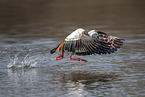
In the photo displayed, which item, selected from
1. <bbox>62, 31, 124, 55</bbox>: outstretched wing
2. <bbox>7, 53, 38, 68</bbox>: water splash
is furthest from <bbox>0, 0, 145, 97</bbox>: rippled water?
<bbox>62, 31, 124, 55</bbox>: outstretched wing

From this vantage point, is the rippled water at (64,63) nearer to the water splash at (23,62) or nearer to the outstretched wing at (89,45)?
the water splash at (23,62)

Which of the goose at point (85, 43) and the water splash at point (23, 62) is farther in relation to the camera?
the water splash at point (23, 62)

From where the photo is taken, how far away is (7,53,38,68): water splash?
15.4 metres

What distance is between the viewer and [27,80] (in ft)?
43.7

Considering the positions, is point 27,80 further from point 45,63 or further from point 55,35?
point 55,35

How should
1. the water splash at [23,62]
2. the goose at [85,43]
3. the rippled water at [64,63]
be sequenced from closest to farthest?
the rippled water at [64,63] < the goose at [85,43] < the water splash at [23,62]

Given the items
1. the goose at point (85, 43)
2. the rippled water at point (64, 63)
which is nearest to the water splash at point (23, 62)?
the rippled water at point (64, 63)

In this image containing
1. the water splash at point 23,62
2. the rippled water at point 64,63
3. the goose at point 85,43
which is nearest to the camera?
the rippled water at point 64,63

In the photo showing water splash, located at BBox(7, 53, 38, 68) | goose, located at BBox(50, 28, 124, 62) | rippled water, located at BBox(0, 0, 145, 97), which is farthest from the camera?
water splash, located at BBox(7, 53, 38, 68)

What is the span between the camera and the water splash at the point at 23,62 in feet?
50.5

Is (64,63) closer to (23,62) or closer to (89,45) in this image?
(23,62)

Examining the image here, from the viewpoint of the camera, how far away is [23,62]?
15.9 metres

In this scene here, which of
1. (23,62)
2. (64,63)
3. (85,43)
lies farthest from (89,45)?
(23,62)

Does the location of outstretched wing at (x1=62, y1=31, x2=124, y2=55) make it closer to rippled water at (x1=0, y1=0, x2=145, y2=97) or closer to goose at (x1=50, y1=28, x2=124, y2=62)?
goose at (x1=50, y1=28, x2=124, y2=62)
